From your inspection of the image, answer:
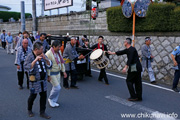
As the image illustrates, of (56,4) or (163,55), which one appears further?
(56,4)

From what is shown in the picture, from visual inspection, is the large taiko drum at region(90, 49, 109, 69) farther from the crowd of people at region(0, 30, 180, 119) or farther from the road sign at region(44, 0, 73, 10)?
the road sign at region(44, 0, 73, 10)

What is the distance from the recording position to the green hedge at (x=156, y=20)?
832 centimetres

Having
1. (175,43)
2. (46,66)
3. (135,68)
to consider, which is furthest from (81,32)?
(46,66)

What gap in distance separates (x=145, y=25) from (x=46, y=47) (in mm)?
4723

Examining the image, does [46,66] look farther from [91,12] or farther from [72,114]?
[91,12]

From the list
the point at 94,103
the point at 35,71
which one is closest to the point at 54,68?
the point at 35,71

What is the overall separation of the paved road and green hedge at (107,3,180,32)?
2.88m

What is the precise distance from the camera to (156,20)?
8.95m

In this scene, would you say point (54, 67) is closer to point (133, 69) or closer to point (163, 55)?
point (133, 69)

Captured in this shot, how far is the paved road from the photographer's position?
482 cm

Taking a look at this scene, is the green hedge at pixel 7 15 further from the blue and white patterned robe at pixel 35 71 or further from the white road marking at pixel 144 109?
the blue and white patterned robe at pixel 35 71

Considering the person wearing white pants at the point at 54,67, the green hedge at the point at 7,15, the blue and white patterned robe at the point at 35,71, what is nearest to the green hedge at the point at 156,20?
the person wearing white pants at the point at 54,67

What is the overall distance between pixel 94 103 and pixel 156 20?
17.6 feet

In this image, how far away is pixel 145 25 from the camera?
30.7 ft
